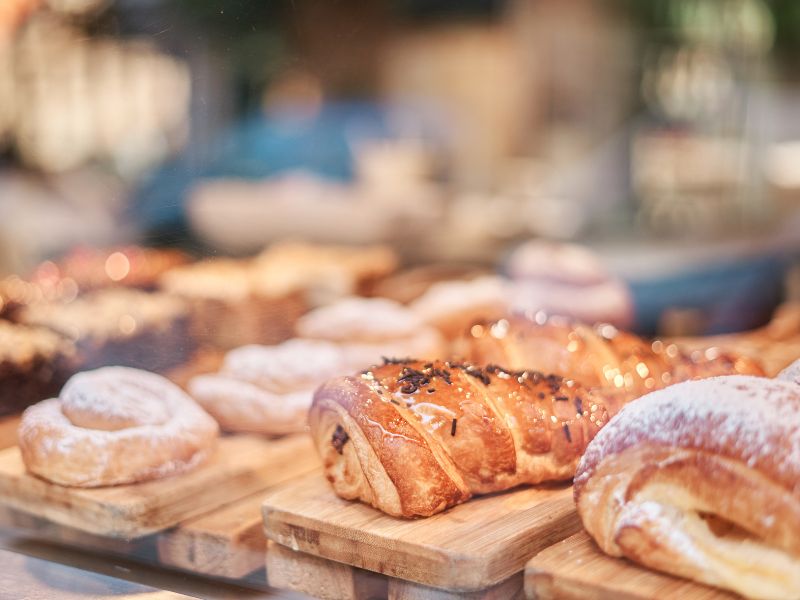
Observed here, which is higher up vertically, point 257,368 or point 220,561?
point 257,368

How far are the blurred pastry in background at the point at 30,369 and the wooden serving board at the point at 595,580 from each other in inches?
58.6

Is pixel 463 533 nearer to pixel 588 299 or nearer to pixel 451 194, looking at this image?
A: pixel 588 299

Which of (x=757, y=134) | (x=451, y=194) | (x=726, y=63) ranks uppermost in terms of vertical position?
(x=726, y=63)

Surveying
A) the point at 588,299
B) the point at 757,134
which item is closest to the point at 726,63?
the point at 757,134

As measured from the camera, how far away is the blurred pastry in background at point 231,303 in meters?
3.24

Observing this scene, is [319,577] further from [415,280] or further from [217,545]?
[415,280]

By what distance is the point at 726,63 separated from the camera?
8250 millimetres

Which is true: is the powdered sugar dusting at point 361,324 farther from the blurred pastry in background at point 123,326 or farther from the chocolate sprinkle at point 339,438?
the chocolate sprinkle at point 339,438

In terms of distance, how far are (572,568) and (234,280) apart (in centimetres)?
272

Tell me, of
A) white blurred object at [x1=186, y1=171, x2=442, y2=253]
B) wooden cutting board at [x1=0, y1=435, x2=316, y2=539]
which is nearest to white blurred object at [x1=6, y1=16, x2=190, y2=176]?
white blurred object at [x1=186, y1=171, x2=442, y2=253]

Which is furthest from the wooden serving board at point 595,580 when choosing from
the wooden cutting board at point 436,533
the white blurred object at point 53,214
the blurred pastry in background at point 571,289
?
the white blurred object at point 53,214

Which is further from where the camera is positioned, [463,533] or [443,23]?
[443,23]

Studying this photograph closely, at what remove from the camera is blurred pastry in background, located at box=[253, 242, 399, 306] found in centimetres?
415

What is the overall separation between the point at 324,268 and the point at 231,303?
101cm
